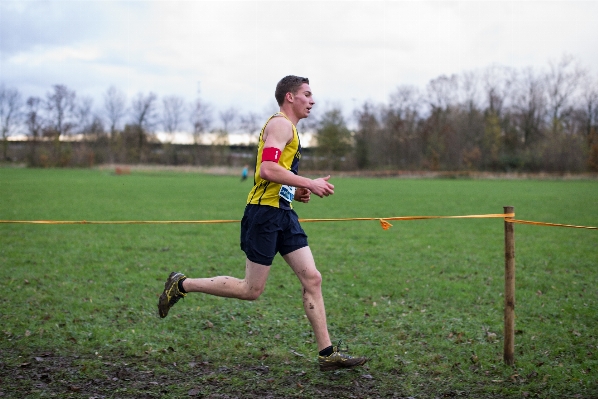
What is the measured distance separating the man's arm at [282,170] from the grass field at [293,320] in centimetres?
169

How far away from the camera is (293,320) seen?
6656 millimetres

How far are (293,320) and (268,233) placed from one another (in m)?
2.43

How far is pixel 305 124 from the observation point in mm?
80250

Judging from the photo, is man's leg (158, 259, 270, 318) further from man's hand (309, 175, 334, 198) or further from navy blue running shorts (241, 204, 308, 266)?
man's hand (309, 175, 334, 198)

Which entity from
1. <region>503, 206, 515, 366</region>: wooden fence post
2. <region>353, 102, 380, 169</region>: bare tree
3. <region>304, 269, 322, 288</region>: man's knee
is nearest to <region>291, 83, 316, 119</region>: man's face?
<region>304, 269, 322, 288</region>: man's knee

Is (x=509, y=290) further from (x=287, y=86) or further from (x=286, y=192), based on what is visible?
(x=287, y=86)

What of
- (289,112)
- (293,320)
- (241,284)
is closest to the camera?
(289,112)

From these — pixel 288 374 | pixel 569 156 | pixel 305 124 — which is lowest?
pixel 288 374

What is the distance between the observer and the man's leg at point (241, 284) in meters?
4.70

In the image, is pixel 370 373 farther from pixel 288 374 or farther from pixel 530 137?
pixel 530 137

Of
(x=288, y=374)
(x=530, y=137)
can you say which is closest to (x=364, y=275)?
(x=288, y=374)

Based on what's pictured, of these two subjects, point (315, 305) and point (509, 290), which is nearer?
point (315, 305)

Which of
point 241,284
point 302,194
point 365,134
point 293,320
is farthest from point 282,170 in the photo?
point 365,134

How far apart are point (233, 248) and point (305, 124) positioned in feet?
228
